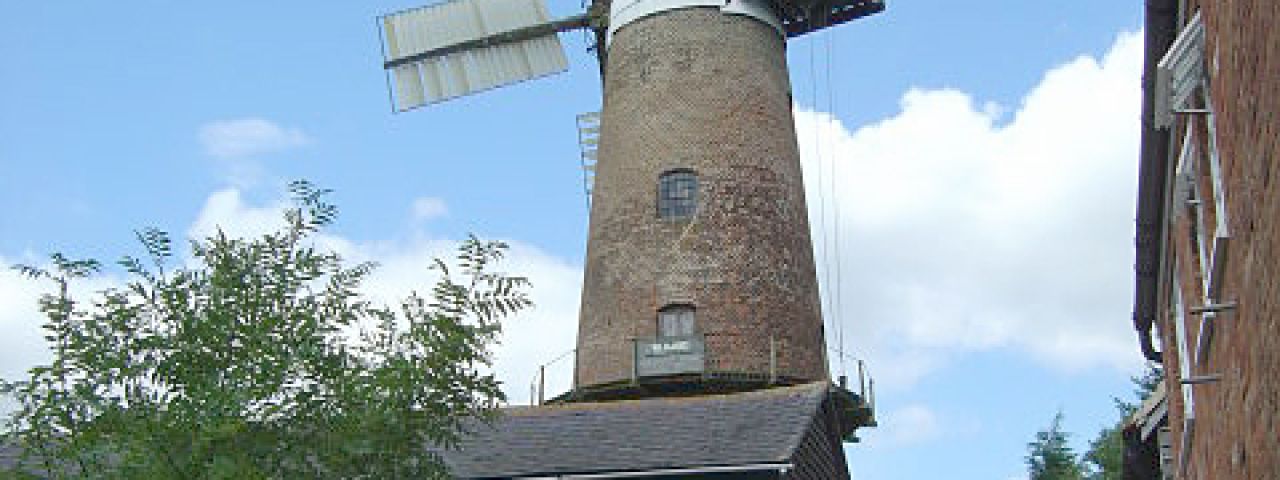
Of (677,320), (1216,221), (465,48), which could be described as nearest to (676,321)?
(677,320)

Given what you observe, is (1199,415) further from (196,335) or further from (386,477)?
(196,335)

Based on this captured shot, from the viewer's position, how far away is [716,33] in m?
21.8

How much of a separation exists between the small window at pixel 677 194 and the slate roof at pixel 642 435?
408 centimetres

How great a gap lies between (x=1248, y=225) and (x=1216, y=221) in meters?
1.36

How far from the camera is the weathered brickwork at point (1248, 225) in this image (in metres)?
5.24

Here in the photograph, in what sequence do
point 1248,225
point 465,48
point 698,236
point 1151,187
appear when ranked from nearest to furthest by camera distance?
point 1248,225
point 1151,187
point 698,236
point 465,48

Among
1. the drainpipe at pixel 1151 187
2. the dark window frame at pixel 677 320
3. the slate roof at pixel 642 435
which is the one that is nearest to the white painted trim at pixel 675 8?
the dark window frame at pixel 677 320

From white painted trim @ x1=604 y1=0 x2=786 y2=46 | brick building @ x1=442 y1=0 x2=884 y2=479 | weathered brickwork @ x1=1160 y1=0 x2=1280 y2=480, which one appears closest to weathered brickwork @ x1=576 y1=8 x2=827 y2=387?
brick building @ x1=442 y1=0 x2=884 y2=479

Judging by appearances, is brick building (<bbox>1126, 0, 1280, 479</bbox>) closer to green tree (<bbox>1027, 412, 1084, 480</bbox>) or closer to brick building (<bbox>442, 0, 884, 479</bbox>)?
brick building (<bbox>442, 0, 884, 479</bbox>)

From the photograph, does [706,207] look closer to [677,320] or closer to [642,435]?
[677,320]

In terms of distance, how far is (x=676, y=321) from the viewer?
19.9m

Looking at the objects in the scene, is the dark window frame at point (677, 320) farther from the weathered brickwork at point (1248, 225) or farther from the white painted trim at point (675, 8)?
the weathered brickwork at point (1248, 225)

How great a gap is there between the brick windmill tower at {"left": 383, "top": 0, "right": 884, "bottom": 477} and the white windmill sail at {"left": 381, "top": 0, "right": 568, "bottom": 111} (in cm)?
264

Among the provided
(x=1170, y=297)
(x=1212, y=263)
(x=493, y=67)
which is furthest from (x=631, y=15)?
(x=1212, y=263)
